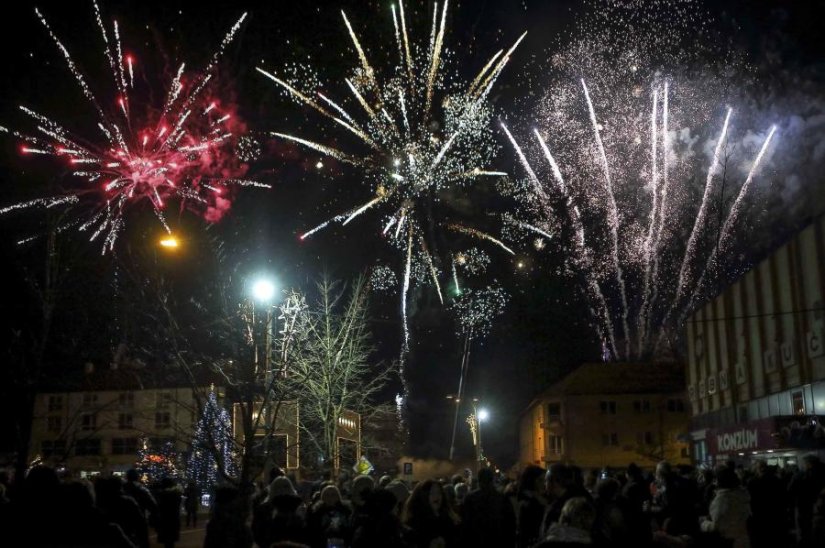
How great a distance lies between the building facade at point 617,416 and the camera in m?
68.7

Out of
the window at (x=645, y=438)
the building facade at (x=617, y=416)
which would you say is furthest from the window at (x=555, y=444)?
the window at (x=645, y=438)

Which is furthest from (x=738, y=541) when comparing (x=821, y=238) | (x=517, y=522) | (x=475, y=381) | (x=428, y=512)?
(x=475, y=381)

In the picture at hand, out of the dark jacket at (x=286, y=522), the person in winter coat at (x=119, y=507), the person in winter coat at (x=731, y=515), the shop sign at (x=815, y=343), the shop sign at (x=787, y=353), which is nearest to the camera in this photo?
the dark jacket at (x=286, y=522)

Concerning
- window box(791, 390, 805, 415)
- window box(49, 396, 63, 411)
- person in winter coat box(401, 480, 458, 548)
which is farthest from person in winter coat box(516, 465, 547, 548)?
window box(49, 396, 63, 411)

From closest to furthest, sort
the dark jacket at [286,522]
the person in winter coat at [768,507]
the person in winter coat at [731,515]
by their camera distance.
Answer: the dark jacket at [286,522]
the person in winter coat at [731,515]
the person in winter coat at [768,507]

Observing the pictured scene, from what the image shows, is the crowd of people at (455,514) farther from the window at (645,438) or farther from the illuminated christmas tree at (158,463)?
the window at (645,438)

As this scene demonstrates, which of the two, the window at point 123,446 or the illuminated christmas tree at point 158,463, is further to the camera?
the window at point 123,446

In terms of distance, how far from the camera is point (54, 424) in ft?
222

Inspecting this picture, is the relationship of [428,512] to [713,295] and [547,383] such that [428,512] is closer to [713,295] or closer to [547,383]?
[713,295]

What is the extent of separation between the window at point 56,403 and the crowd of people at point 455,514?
58300mm

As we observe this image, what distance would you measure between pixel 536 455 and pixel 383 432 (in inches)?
569

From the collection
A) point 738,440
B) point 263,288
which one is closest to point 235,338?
point 263,288

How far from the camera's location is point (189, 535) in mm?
28172

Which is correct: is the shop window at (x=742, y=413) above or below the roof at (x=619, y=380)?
below
